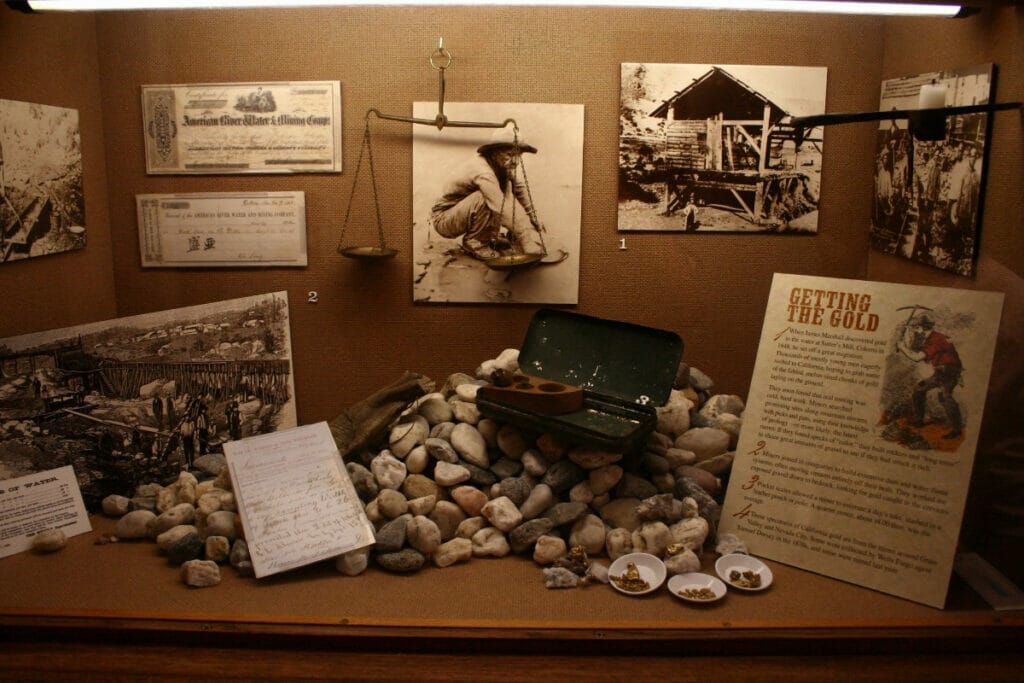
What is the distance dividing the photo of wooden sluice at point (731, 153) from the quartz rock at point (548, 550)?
1.36m

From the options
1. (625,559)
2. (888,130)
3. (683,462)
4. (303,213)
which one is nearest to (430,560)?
(625,559)

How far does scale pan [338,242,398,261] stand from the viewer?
10.2 ft

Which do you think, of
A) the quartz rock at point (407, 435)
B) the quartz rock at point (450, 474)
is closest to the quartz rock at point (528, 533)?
the quartz rock at point (450, 474)

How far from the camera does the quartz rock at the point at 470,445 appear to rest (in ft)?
9.22

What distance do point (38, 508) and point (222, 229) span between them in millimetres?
1174

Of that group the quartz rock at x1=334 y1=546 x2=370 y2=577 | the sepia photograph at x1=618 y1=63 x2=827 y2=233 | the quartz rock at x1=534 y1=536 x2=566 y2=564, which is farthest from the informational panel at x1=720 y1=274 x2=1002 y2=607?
the quartz rock at x1=334 y1=546 x2=370 y2=577

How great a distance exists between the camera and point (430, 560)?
2.56m

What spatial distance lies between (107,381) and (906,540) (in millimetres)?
2599

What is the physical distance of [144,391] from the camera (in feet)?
9.92

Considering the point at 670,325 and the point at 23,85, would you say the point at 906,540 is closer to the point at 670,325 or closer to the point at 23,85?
the point at 670,325

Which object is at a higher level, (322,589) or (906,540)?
(906,540)

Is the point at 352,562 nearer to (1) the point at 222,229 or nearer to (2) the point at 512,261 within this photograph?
(2) the point at 512,261

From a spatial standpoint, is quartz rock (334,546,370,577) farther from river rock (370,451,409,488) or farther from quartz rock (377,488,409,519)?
river rock (370,451,409,488)

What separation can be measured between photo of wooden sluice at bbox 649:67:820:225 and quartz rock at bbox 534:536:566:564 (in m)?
1.36
